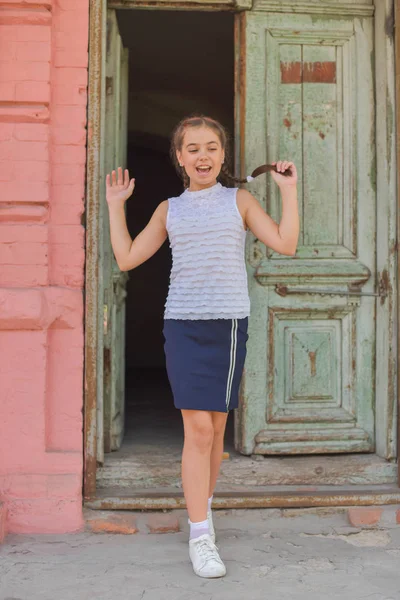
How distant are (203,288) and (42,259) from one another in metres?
0.91

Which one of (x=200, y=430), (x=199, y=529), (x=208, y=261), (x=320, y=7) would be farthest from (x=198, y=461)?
(x=320, y=7)

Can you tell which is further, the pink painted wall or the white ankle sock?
the pink painted wall

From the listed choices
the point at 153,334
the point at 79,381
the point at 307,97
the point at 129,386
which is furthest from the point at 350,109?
the point at 153,334

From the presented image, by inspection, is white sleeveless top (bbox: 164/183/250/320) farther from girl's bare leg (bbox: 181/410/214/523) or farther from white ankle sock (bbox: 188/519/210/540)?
white ankle sock (bbox: 188/519/210/540)

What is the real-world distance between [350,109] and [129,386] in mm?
4500

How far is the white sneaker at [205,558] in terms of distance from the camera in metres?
2.71

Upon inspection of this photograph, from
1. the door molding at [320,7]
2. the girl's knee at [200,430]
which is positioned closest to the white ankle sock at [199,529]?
the girl's knee at [200,430]

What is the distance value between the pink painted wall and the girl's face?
0.69 meters

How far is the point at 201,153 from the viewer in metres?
2.84

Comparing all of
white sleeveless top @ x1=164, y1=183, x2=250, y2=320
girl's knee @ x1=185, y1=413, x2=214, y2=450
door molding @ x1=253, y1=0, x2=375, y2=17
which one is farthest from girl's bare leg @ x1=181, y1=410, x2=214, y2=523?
door molding @ x1=253, y1=0, x2=375, y2=17

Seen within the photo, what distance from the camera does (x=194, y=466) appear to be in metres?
2.81

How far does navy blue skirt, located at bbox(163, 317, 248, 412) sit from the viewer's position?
279cm

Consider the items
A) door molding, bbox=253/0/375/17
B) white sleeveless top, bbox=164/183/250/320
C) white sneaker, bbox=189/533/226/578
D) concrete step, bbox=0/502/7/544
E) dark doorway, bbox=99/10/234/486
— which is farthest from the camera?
dark doorway, bbox=99/10/234/486

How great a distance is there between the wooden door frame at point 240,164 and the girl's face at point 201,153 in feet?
2.25
